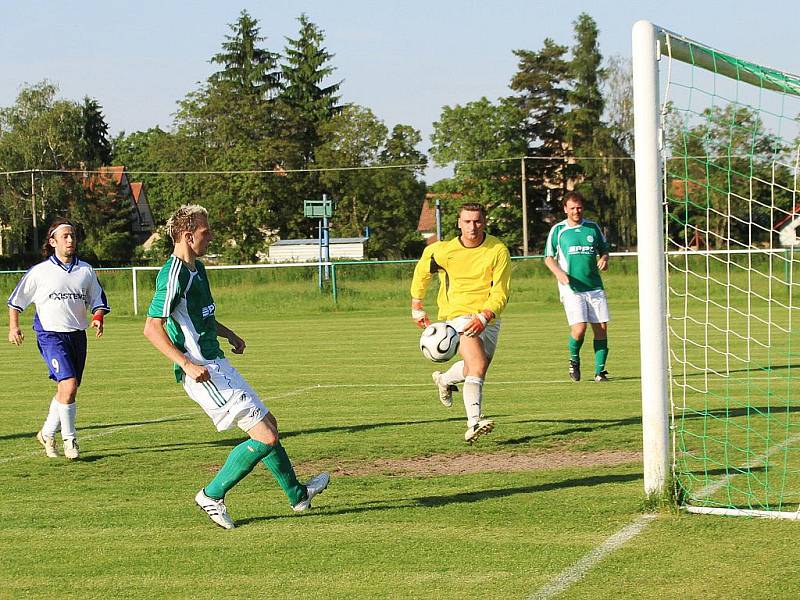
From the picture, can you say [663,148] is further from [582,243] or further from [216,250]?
[216,250]

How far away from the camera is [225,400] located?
6.57 m

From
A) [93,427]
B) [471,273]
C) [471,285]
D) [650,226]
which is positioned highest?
[650,226]

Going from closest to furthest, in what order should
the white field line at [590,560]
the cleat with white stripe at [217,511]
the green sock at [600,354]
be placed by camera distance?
1. the white field line at [590,560]
2. the cleat with white stripe at [217,511]
3. the green sock at [600,354]

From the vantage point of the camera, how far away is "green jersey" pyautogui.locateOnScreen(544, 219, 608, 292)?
543 inches

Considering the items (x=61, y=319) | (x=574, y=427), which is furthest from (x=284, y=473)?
(x=574, y=427)

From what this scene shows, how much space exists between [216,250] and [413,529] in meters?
66.1

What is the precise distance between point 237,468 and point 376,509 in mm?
937

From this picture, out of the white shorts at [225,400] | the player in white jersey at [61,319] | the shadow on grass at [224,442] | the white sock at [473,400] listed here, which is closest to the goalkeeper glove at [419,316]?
the white sock at [473,400]

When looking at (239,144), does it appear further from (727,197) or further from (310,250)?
(727,197)

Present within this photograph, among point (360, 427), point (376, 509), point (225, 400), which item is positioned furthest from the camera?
point (360, 427)

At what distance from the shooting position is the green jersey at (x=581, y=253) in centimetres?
1378

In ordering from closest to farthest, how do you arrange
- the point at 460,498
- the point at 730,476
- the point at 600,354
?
the point at 460,498 < the point at 730,476 < the point at 600,354

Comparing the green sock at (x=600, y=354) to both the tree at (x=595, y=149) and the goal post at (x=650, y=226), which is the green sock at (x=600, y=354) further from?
the tree at (x=595, y=149)

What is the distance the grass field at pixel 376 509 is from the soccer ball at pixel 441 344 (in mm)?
727
